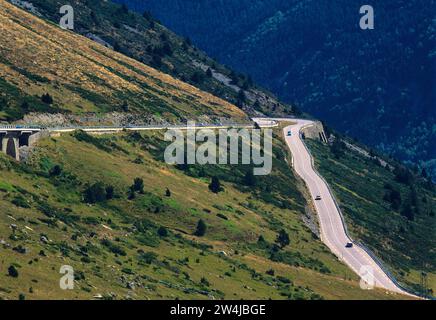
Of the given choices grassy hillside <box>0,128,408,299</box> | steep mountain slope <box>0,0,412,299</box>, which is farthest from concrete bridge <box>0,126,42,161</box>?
grassy hillside <box>0,128,408,299</box>

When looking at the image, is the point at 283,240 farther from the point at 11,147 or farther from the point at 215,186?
the point at 11,147

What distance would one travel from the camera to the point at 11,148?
15225cm

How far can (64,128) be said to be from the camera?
171125 mm

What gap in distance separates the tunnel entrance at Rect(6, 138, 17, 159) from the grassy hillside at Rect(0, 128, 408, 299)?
1.83 meters

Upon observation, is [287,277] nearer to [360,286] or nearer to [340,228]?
[360,286]

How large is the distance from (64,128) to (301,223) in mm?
32139

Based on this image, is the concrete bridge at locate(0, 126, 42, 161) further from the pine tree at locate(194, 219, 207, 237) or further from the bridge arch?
the pine tree at locate(194, 219, 207, 237)

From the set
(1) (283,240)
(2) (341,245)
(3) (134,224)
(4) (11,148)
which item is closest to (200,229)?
(3) (134,224)

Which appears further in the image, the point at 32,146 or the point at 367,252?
the point at 367,252

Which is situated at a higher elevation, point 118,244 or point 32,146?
point 32,146

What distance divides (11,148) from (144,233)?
694 inches

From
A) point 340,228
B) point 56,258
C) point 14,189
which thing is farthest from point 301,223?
point 56,258

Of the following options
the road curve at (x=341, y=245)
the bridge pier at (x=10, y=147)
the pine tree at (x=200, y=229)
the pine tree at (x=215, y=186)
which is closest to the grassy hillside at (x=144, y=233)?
Answer: the pine tree at (x=200, y=229)

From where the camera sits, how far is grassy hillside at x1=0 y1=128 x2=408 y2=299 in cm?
12188
